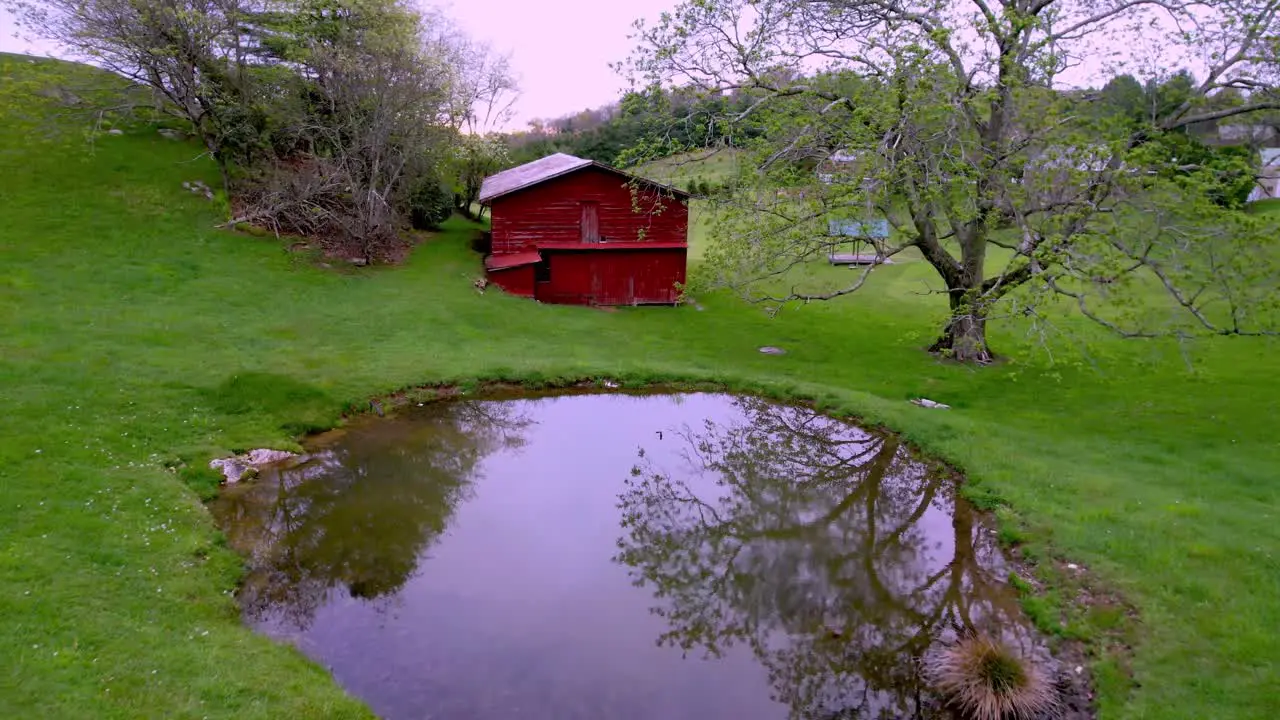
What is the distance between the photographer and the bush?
39500 mm

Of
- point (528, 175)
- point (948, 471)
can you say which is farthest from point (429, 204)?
point (948, 471)

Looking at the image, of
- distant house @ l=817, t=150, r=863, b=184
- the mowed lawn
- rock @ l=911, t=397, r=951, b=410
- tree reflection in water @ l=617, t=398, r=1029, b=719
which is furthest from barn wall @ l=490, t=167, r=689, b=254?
tree reflection in water @ l=617, t=398, r=1029, b=719

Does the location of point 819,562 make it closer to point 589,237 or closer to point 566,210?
point 589,237

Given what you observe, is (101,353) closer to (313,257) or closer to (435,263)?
(313,257)

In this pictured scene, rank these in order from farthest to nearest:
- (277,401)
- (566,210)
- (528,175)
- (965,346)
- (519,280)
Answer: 1. (528,175)
2. (566,210)
3. (519,280)
4. (965,346)
5. (277,401)

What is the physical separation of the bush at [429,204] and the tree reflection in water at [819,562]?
27.0 metres

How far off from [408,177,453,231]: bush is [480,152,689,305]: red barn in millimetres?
7699

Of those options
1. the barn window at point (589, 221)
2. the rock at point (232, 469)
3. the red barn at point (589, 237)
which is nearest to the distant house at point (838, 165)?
the red barn at point (589, 237)

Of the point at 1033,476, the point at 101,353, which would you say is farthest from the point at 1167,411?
the point at 101,353

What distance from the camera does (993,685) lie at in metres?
9.12

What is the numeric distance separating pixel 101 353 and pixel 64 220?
1519 cm

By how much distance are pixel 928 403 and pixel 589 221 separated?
1828cm

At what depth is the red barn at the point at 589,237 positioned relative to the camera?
33.4m

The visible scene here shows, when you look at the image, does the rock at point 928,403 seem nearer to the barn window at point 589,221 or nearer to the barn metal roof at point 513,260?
the barn window at point 589,221
